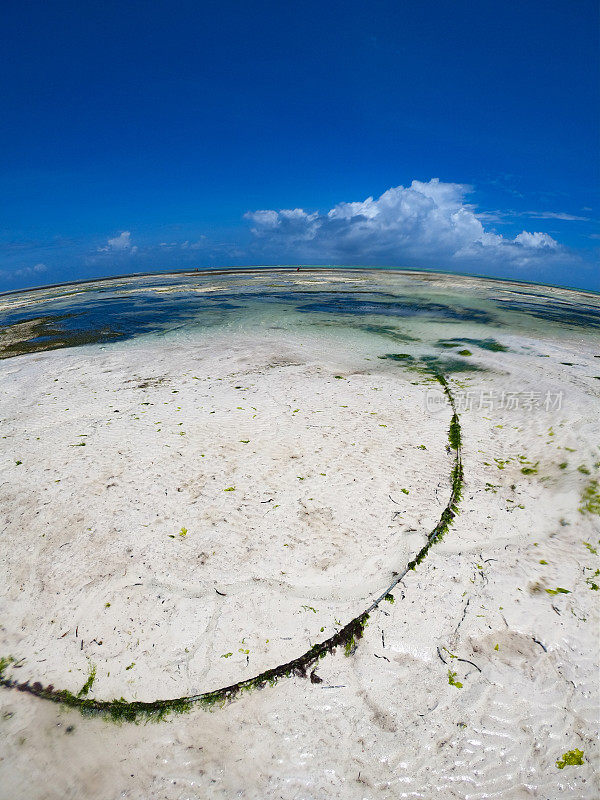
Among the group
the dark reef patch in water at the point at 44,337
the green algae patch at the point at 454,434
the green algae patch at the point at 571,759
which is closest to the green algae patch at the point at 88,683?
the green algae patch at the point at 571,759

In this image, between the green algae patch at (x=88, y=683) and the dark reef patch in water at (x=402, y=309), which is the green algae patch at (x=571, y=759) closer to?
the green algae patch at (x=88, y=683)

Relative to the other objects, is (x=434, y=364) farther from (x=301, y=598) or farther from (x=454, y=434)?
(x=301, y=598)

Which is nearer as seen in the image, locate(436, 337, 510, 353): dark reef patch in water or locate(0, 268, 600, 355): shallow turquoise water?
locate(436, 337, 510, 353): dark reef patch in water

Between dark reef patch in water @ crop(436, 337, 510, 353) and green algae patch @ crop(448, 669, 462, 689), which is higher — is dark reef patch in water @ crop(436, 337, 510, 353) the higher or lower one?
the higher one

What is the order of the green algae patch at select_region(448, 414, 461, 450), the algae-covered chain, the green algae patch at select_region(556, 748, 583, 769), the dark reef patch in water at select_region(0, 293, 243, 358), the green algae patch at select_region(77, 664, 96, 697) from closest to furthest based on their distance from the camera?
the green algae patch at select_region(556, 748, 583, 769), the algae-covered chain, the green algae patch at select_region(77, 664, 96, 697), the green algae patch at select_region(448, 414, 461, 450), the dark reef patch in water at select_region(0, 293, 243, 358)

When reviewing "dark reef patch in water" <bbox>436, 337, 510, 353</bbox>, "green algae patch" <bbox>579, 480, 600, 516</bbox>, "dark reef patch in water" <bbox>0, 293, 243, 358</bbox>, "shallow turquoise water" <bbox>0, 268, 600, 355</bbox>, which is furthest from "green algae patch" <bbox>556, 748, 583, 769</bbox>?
"dark reef patch in water" <bbox>0, 293, 243, 358</bbox>

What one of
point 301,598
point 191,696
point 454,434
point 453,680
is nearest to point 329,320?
point 454,434

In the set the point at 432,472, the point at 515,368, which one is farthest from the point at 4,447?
the point at 515,368

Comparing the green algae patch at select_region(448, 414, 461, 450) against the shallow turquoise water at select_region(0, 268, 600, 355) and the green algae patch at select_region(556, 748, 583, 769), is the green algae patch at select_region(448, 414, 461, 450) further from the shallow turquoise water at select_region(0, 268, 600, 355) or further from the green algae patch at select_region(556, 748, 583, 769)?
the shallow turquoise water at select_region(0, 268, 600, 355)
